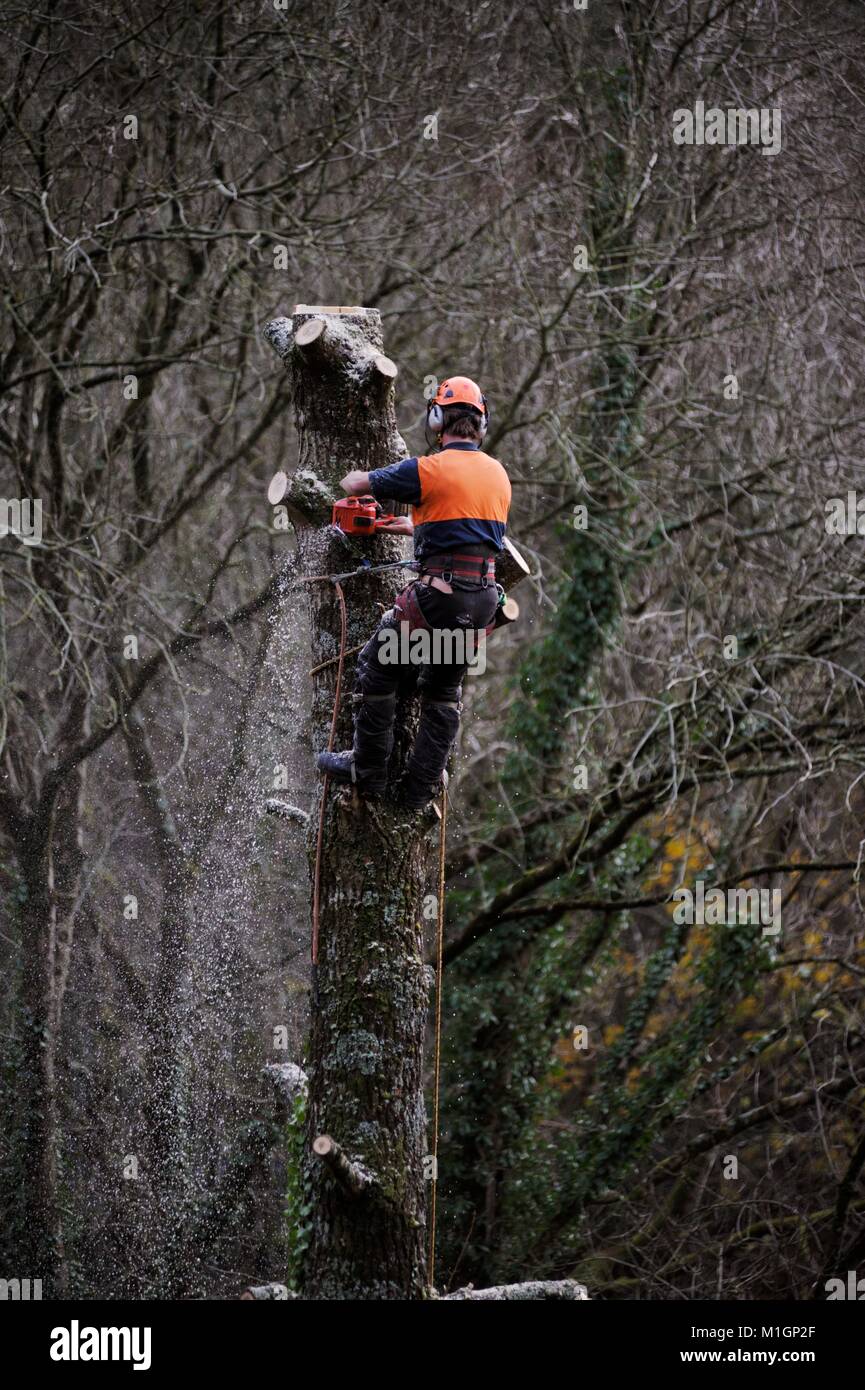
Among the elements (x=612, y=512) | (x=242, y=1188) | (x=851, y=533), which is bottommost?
(x=242, y=1188)

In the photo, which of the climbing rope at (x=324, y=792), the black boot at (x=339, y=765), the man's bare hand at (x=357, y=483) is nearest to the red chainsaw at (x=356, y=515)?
the man's bare hand at (x=357, y=483)

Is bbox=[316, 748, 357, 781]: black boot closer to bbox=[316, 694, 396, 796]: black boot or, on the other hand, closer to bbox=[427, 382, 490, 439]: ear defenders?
bbox=[316, 694, 396, 796]: black boot

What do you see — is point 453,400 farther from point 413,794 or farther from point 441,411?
point 413,794

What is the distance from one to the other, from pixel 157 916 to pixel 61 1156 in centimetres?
188

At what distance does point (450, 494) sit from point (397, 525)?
0.21 m

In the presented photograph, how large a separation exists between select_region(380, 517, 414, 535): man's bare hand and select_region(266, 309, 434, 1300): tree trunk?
0.13 m

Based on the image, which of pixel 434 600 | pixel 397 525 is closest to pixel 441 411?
pixel 397 525

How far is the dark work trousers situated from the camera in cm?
520

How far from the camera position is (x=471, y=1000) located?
11.3 m

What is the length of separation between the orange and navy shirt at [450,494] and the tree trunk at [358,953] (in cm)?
21

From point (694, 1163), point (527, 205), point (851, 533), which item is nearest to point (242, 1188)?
point (694, 1163)

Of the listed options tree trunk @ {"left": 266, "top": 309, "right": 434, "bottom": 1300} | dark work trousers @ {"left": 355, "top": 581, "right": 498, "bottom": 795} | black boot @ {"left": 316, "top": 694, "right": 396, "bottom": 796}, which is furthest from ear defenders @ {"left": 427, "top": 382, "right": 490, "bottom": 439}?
black boot @ {"left": 316, "top": 694, "right": 396, "bottom": 796}

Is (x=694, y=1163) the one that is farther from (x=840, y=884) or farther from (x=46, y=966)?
(x=46, y=966)

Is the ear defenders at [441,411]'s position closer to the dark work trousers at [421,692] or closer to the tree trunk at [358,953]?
the tree trunk at [358,953]
